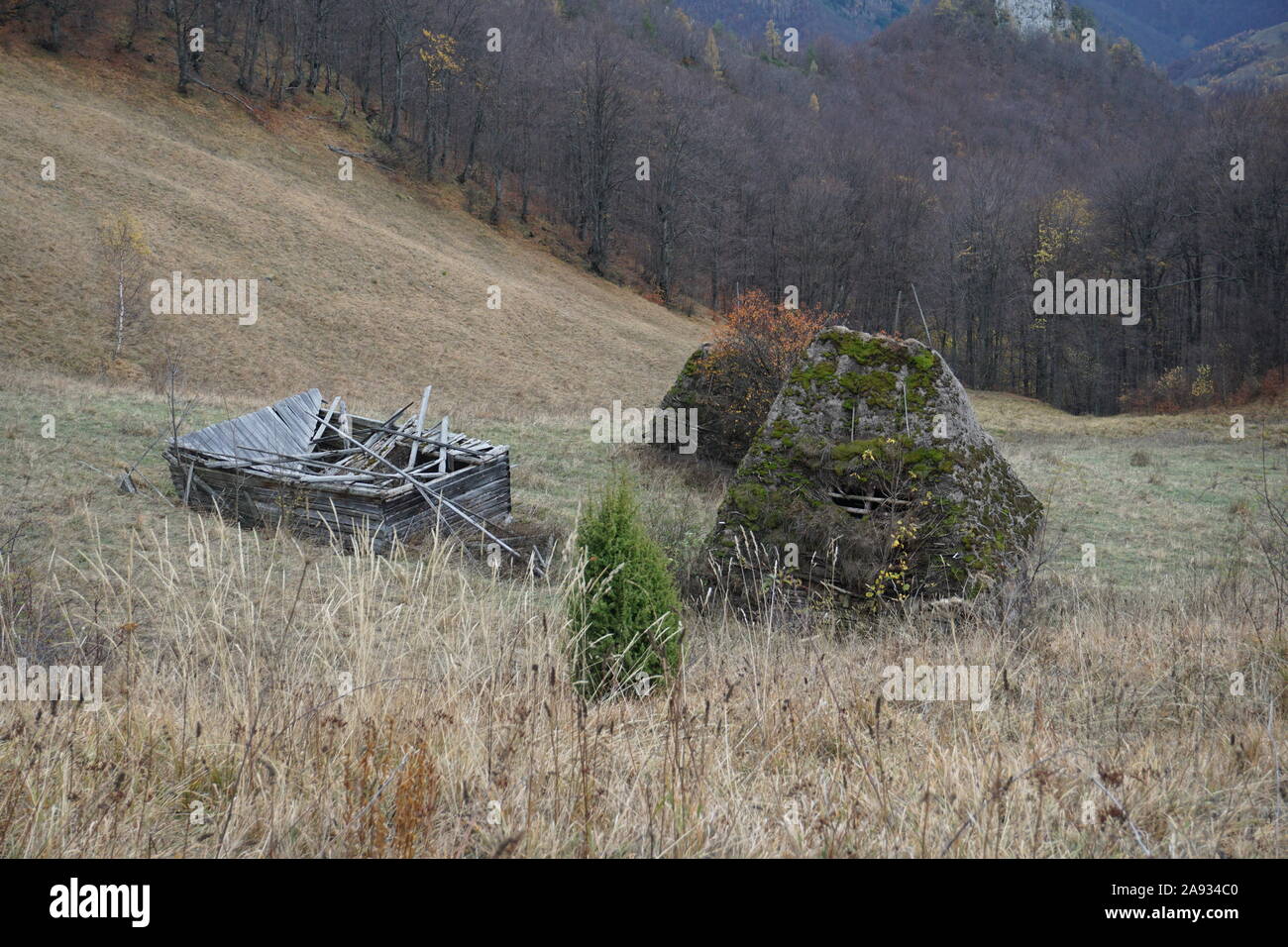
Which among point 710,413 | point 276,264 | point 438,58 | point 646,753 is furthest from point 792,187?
point 646,753

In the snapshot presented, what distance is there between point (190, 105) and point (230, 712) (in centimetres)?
4721

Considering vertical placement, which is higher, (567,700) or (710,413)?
(710,413)

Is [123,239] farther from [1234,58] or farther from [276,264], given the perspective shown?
[1234,58]

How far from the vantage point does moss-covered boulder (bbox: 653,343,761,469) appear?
14875 millimetres

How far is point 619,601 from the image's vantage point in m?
4.47

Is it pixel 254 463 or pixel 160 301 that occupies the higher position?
pixel 160 301

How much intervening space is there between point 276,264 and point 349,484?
1053 inches

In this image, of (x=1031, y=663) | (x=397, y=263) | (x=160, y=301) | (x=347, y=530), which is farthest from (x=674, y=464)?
(x=397, y=263)

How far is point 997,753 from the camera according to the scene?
7.86ft

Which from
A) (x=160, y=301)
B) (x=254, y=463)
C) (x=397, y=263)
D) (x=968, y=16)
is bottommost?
(x=254, y=463)

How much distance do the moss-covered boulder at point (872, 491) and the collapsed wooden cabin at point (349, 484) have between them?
115 inches

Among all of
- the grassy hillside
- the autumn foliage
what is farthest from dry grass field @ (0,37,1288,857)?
the grassy hillside

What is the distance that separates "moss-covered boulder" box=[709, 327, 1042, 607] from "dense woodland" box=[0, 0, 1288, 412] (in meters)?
33.2
